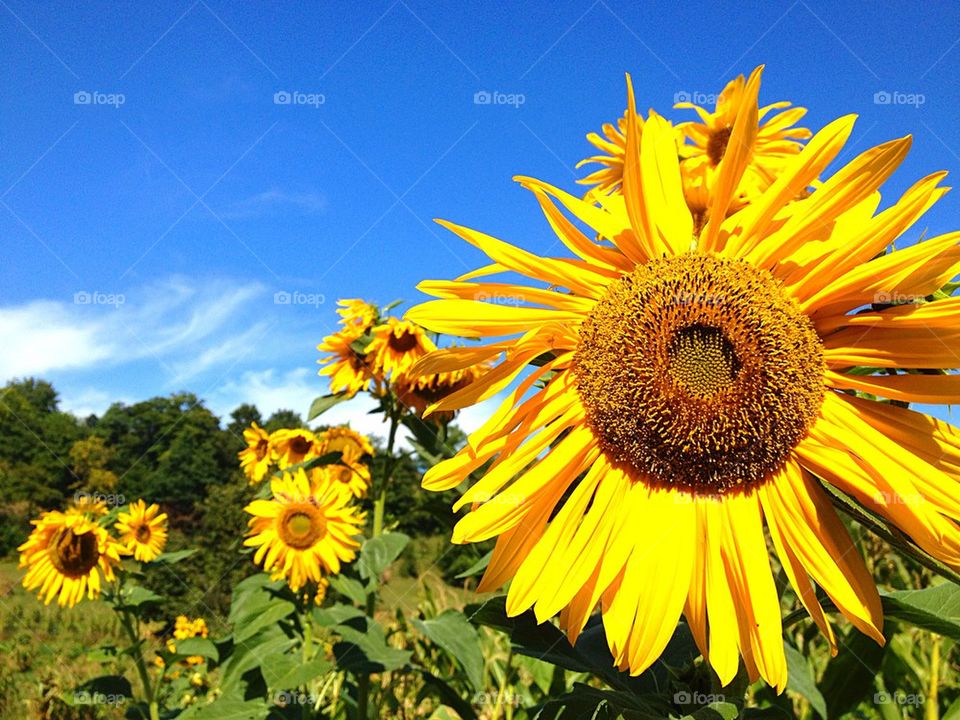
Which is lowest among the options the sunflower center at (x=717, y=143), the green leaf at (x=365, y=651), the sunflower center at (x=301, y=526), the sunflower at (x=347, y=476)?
the green leaf at (x=365, y=651)

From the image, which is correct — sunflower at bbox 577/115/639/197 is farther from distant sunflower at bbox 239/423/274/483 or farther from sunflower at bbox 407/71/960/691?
distant sunflower at bbox 239/423/274/483

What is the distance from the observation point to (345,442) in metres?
4.73

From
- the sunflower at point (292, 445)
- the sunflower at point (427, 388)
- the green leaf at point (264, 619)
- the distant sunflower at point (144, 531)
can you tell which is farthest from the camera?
the distant sunflower at point (144, 531)

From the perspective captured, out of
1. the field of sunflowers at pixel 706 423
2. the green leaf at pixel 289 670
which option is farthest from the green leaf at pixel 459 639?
the field of sunflowers at pixel 706 423

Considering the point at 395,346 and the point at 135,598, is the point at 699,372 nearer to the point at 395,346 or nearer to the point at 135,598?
the point at 395,346

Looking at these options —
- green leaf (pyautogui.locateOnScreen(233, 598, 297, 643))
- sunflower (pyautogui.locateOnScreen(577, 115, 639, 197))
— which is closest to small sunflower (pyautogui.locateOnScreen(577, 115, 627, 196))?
sunflower (pyautogui.locateOnScreen(577, 115, 639, 197))

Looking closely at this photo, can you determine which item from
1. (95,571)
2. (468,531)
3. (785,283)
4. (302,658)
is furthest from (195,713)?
(785,283)

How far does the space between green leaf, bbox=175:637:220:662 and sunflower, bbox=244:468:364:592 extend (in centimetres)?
73

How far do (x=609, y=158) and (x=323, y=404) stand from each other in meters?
2.28

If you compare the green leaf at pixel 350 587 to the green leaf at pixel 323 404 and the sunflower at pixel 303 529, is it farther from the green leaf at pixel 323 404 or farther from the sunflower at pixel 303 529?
the green leaf at pixel 323 404

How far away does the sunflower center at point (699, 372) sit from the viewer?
1.56 m

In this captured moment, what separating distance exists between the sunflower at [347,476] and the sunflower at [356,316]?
0.90 metres

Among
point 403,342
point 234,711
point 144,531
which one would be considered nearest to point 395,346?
point 403,342

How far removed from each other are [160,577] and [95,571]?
20518 millimetres
